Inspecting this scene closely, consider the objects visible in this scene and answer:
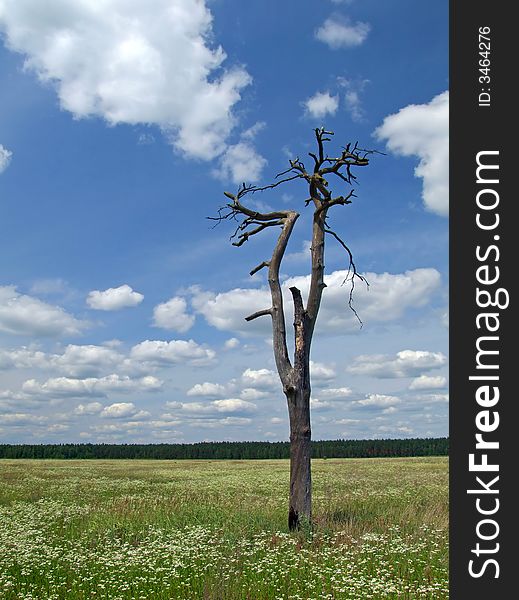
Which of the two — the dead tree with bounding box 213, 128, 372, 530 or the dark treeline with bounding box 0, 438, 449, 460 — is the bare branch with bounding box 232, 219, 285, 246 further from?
the dark treeline with bounding box 0, 438, 449, 460

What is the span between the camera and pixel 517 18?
27.3 ft

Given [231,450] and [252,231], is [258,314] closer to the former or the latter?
[252,231]

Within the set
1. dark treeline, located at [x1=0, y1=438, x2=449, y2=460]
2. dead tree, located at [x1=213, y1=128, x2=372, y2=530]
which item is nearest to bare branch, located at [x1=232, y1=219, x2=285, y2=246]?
dead tree, located at [x1=213, y1=128, x2=372, y2=530]

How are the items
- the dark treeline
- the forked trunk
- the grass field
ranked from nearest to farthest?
the grass field < the forked trunk < the dark treeline

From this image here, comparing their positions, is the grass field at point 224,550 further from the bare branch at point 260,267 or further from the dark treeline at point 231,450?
the dark treeline at point 231,450

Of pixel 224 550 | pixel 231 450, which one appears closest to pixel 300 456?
pixel 224 550

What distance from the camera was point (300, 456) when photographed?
1586cm

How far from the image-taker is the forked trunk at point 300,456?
611 inches

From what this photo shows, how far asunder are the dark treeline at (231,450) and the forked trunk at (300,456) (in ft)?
374

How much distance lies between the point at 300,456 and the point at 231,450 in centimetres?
12782

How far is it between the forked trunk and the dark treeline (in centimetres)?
11404

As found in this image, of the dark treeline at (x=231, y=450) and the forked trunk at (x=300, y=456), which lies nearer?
the forked trunk at (x=300, y=456)

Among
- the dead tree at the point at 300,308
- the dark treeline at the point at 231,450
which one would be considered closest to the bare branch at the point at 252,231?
the dead tree at the point at 300,308

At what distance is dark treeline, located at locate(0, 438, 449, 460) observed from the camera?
132m
